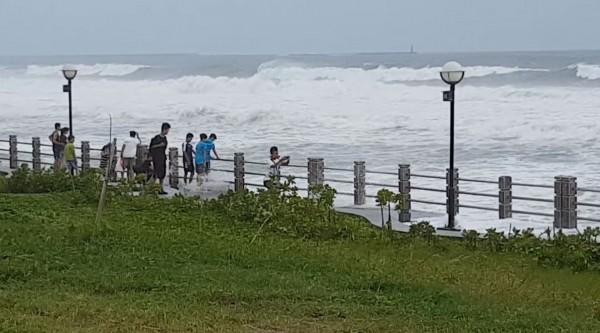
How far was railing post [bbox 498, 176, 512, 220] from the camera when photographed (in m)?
15.8

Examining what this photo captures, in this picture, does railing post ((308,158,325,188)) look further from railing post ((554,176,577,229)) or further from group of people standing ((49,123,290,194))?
railing post ((554,176,577,229))

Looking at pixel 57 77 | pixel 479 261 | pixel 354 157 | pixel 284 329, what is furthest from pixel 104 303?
pixel 57 77

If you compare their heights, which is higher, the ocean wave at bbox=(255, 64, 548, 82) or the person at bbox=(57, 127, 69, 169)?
the ocean wave at bbox=(255, 64, 548, 82)

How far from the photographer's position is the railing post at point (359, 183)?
1797 cm

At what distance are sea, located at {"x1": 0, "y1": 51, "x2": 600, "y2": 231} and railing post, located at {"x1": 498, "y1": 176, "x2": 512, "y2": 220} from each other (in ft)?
0.72

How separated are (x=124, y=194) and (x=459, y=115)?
3082 centimetres

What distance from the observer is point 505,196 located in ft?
52.3

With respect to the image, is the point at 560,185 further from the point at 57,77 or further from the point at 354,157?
the point at 57,77

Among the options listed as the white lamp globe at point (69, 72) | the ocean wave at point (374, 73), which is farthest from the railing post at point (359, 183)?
the ocean wave at point (374, 73)

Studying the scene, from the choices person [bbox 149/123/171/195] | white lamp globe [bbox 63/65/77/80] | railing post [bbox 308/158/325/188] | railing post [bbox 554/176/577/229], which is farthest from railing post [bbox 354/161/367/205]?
white lamp globe [bbox 63/65/77/80]

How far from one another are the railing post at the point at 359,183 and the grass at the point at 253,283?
562cm

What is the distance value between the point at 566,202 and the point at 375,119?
2963 cm

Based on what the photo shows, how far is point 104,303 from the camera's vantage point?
7.30 meters

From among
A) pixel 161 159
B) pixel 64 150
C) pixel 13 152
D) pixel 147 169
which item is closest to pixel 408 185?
pixel 161 159
